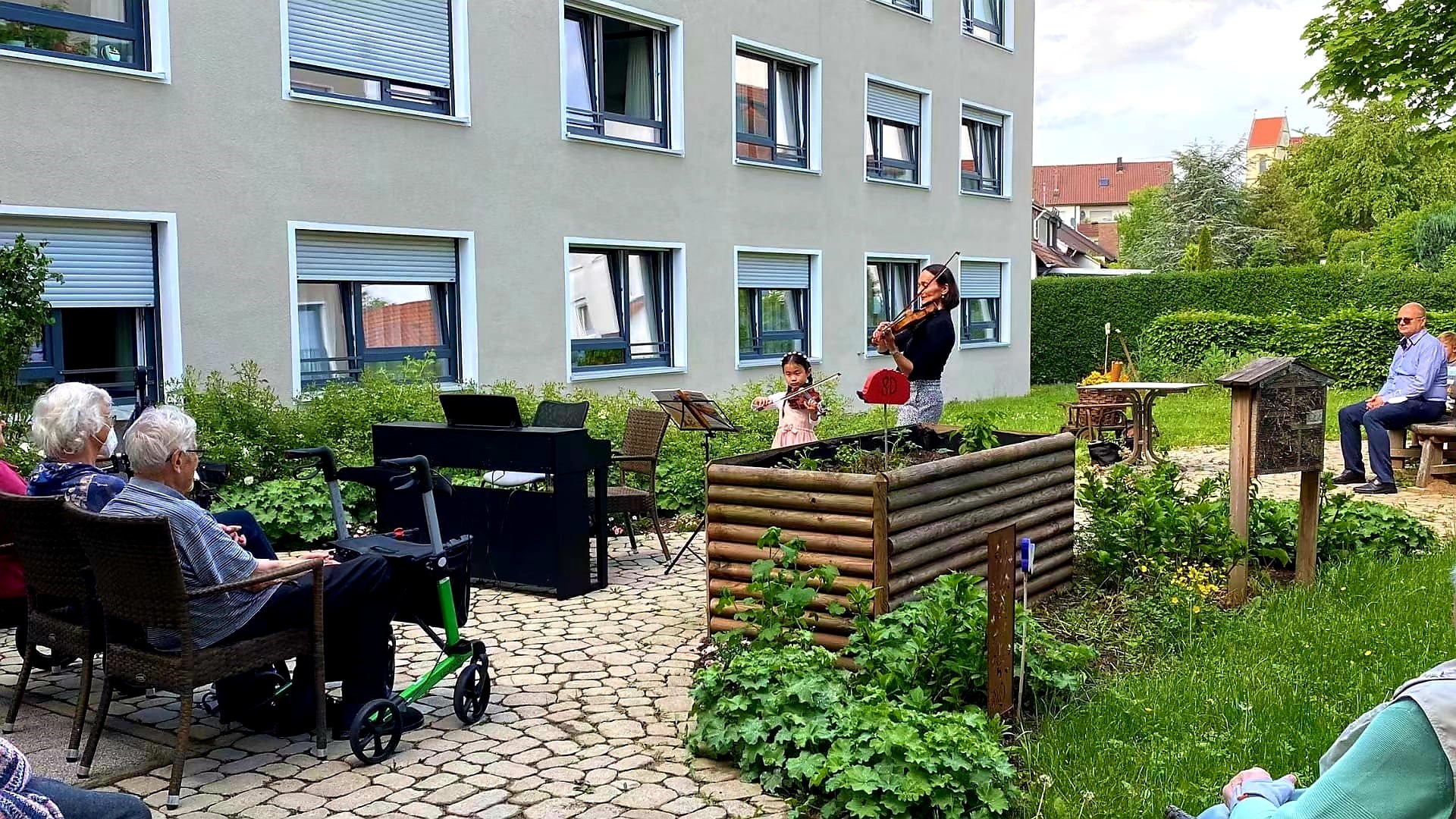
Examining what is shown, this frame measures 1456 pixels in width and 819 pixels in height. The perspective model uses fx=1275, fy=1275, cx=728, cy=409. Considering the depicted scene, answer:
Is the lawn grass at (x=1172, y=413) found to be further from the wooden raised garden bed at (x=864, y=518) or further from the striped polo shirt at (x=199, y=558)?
the striped polo shirt at (x=199, y=558)

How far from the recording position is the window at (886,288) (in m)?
22.1

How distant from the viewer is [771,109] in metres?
19.5

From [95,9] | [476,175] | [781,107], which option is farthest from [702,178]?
[95,9]

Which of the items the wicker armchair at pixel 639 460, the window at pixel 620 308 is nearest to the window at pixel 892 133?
the window at pixel 620 308

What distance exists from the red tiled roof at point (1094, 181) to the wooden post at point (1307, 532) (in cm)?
11304

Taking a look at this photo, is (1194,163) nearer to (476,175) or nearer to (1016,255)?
(1016,255)

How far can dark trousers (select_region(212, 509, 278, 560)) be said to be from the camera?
5.96 metres

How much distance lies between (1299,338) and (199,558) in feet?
81.9

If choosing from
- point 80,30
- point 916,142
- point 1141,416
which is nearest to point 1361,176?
point 916,142

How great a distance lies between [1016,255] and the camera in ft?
86.6

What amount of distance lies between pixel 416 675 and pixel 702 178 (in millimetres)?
12378

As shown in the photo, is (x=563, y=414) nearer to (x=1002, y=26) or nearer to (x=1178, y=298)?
(x=1002, y=26)

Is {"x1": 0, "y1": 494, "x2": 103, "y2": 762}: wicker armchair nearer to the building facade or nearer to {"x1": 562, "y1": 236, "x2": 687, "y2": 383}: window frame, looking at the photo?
the building facade

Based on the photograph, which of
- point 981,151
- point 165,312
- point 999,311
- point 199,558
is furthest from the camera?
point 999,311
